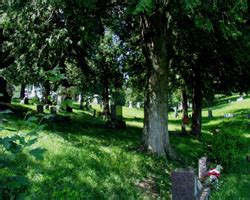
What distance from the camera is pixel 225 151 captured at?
50.6 ft

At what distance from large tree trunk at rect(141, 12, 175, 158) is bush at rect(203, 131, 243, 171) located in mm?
2291

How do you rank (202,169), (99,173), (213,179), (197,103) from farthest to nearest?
1. (197,103)
2. (202,169)
3. (213,179)
4. (99,173)

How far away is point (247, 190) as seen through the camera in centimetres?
1024

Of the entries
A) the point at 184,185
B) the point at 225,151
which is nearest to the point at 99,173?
the point at 184,185

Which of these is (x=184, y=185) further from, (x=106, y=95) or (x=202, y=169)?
(x=106, y=95)

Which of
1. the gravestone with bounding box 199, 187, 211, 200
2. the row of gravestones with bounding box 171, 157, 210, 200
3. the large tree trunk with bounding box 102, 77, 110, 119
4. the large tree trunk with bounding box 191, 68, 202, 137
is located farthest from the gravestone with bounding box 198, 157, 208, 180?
the large tree trunk with bounding box 102, 77, 110, 119

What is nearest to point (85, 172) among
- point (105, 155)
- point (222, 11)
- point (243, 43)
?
point (105, 155)

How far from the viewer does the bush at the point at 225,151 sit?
14701mm

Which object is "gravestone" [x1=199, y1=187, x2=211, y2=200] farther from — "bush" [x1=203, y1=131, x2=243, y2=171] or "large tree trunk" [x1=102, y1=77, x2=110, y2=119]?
"large tree trunk" [x1=102, y1=77, x2=110, y2=119]

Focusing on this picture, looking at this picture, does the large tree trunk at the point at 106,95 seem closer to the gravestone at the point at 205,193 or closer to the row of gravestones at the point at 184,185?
the gravestone at the point at 205,193

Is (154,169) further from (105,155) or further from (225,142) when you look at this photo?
(225,142)

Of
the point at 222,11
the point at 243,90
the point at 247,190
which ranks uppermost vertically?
the point at 222,11

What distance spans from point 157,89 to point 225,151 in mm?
4011

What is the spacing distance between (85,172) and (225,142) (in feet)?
28.1
